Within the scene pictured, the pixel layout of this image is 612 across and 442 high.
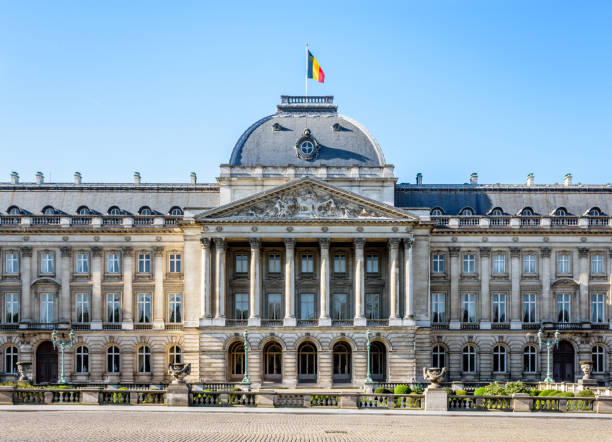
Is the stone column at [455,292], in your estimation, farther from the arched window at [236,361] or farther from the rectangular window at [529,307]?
the arched window at [236,361]

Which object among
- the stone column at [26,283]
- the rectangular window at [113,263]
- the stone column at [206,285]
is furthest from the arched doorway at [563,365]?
the stone column at [26,283]

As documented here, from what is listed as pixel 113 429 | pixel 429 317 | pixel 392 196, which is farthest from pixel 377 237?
pixel 113 429

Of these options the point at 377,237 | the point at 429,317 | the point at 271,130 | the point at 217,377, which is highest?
the point at 271,130

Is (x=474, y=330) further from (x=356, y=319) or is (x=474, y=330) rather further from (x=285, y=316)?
(x=285, y=316)

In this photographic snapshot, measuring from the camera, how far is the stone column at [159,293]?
7806 cm

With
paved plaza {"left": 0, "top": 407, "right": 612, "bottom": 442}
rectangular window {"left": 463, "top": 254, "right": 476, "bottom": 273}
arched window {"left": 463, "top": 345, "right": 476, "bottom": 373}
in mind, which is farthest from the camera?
rectangular window {"left": 463, "top": 254, "right": 476, "bottom": 273}

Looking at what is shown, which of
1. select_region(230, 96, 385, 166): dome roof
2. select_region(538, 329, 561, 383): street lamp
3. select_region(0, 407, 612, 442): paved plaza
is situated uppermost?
select_region(230, 96, 385, 166): dome roof

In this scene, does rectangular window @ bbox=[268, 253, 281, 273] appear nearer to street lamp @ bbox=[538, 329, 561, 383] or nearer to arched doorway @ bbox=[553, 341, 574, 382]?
street lamp @ bbox=[538, 329, 561, 383]

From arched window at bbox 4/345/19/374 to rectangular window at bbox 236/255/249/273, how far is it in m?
22.0

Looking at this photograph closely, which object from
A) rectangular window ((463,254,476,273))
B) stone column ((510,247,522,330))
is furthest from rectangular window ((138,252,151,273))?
stone column ((510,247,522,330))

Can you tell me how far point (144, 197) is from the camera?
81.8 m

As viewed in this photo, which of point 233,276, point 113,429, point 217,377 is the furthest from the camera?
point 233,276

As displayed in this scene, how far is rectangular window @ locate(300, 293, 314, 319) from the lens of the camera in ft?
252

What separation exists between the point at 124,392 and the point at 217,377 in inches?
986
